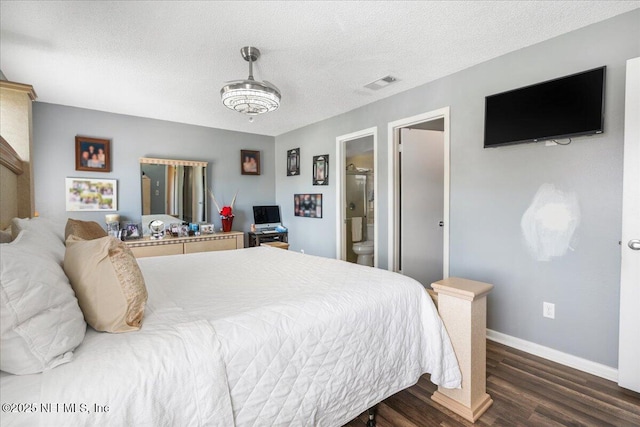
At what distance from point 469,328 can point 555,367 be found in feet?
3.97

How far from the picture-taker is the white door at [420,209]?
140 inches

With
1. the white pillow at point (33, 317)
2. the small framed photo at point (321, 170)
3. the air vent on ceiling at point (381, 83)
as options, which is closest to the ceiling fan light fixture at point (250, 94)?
the air vent on ceiling at point (381, 83)

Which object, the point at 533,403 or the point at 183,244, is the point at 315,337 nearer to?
the point at 533,403

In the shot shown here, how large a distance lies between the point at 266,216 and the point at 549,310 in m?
4.04

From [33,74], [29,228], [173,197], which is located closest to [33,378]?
[29,228]

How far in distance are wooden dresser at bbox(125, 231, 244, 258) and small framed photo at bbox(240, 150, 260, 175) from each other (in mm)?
1204

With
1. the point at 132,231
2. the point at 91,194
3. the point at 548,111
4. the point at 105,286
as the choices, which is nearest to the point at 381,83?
the point at 548,111

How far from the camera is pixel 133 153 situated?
163 inches

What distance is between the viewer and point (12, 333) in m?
0.79

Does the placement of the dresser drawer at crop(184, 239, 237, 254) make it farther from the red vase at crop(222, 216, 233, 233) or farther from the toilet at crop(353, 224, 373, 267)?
the toilet at crop(353, 224, 373, 267)

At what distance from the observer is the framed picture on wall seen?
15.1 ft

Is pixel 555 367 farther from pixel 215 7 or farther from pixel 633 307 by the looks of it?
pixel 215 7

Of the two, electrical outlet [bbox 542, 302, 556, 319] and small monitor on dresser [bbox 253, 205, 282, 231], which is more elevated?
small monitor on dresser [bbox 253, 205, 282, 231]

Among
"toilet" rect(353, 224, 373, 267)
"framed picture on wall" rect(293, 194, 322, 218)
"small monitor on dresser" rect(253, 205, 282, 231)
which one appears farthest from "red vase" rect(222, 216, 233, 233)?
"toilet" rect(353, 224, 373, 267)
